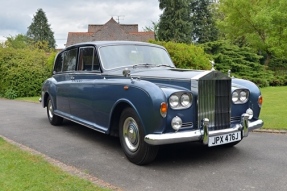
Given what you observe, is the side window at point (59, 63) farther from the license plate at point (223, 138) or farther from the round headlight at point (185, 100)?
the license plate at point (223, 138)

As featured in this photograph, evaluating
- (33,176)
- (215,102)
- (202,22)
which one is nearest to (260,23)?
(202,22)

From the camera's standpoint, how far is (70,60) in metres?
7.07

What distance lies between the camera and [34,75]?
1730cm

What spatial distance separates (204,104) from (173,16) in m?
33.6

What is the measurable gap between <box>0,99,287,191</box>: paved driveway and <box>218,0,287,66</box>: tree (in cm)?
1897

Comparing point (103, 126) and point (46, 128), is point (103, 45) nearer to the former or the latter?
point (103, 126)

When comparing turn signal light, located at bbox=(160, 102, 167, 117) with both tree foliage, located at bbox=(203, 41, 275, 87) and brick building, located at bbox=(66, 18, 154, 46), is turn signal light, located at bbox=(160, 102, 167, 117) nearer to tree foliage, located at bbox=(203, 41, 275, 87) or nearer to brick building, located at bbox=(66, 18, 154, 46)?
tree foliage, located at bbox=(203, 41, 275, 87)

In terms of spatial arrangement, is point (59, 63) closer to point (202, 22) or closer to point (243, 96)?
point (243, 96)

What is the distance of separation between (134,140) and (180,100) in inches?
38.6

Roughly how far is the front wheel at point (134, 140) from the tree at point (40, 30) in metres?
61.2

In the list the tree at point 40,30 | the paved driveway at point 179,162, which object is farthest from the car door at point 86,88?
the tree at point 40,30

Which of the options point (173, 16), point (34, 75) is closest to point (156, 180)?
point (34, 75)

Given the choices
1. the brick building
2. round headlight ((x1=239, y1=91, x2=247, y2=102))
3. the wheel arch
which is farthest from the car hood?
the brick building

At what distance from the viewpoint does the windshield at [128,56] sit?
5.61 meters
